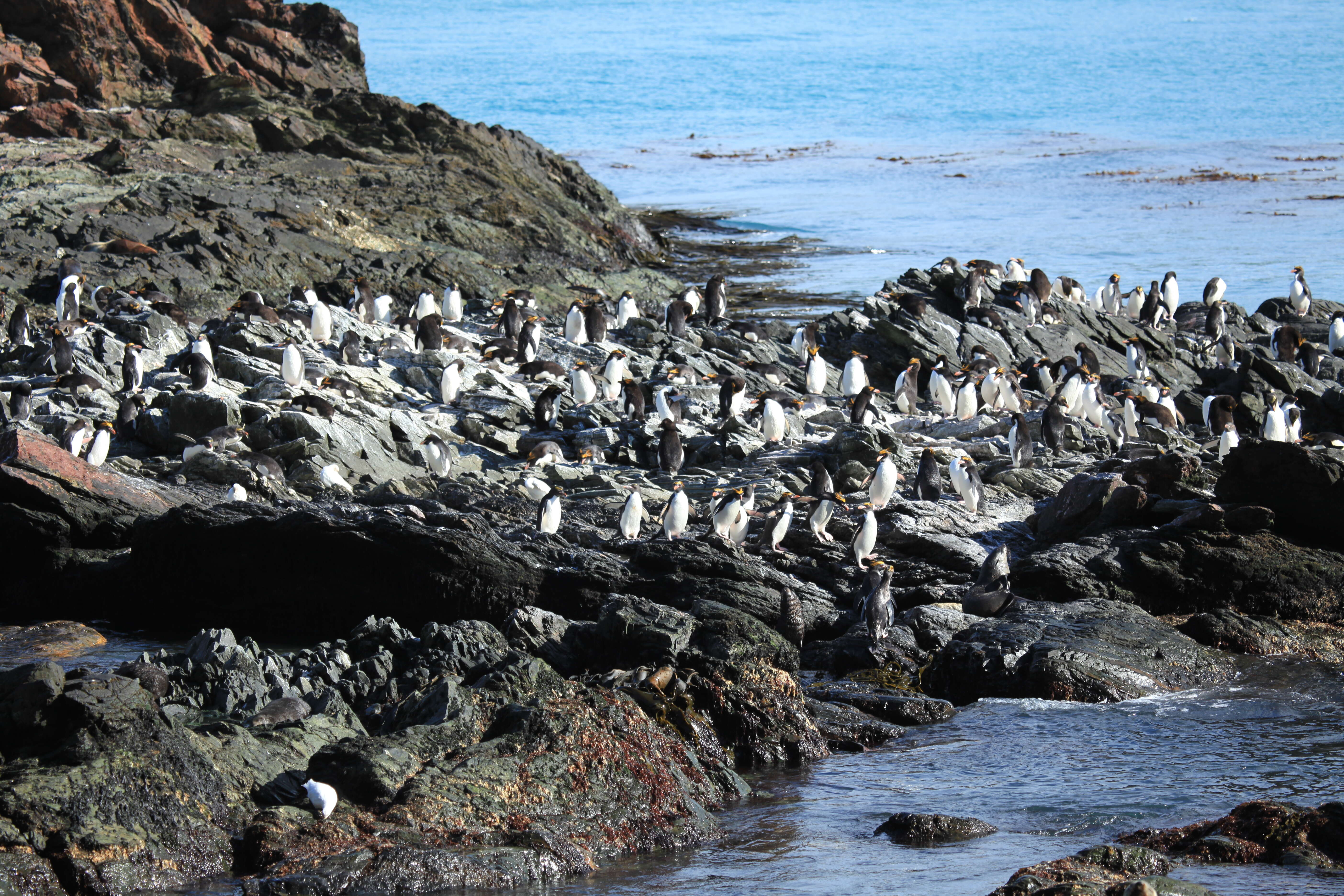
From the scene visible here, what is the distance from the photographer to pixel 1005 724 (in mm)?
10578

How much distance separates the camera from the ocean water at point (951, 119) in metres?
41.9

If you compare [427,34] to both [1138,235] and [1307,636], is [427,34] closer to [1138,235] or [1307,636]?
[1138,235]

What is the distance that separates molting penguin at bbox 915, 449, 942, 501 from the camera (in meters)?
15.9

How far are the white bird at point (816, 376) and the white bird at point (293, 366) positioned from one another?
847 cm

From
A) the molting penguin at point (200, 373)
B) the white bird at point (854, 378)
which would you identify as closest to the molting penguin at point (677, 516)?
the molting penguin at point (200, 373)

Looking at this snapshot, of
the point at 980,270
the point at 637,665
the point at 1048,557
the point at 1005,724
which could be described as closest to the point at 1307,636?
the point at 1048,557

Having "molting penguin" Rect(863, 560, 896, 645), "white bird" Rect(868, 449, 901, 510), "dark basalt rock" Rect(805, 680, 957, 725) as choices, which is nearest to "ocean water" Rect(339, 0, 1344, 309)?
"white bird" Rect(868, 449, 901, 510)

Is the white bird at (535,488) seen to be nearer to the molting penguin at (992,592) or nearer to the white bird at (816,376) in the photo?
the molting penguin at (992,592)

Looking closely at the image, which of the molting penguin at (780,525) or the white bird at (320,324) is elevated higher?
the white bird at (320,324)

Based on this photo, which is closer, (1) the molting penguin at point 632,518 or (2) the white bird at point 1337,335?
(1) the molting penguin at point 632,518

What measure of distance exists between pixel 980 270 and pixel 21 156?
891 inches

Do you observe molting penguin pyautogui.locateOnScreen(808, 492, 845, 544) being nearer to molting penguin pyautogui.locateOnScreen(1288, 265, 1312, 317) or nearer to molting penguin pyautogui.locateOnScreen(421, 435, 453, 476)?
molting penguin pyautogui.locateOnScreen(421, 435, 453, 476)

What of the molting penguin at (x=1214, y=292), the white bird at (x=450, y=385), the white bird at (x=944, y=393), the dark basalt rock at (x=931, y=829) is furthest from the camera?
the molting penguin at (x=1214, y=292)

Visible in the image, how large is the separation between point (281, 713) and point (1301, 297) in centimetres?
2667
